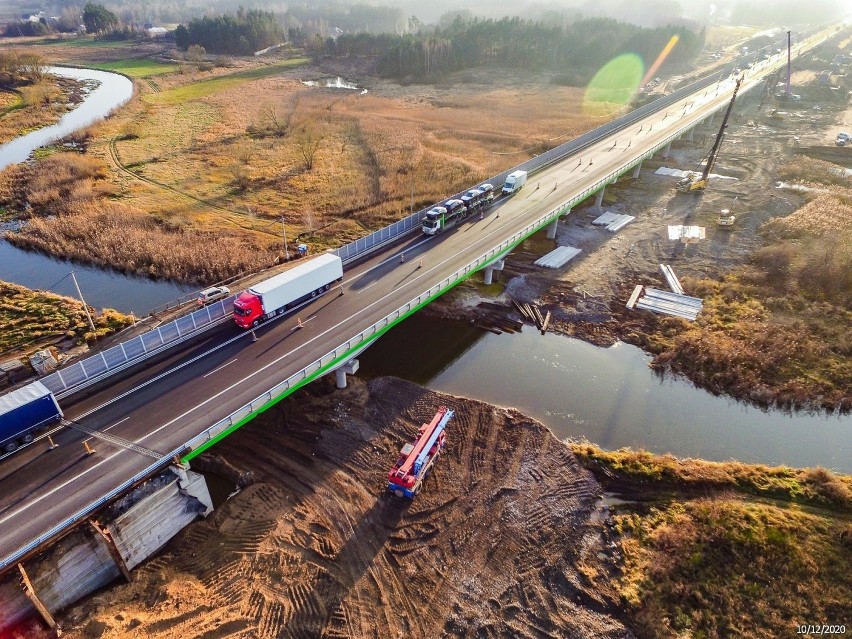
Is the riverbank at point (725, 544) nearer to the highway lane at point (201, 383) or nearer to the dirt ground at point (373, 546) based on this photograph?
the dirt ground at point (373, 546)

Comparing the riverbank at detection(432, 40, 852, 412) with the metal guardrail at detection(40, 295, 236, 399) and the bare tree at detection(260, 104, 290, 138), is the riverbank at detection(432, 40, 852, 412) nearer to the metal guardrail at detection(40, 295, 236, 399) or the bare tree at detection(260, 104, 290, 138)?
the metal guardrail at detection(40, 295, 236, 399)

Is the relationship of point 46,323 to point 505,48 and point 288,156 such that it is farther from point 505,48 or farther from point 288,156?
point 505,48

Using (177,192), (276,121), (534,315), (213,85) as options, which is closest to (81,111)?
(213,85)

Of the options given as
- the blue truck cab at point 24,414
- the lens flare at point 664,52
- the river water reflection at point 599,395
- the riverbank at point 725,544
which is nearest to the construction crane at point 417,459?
the river water reflection at point 599,395

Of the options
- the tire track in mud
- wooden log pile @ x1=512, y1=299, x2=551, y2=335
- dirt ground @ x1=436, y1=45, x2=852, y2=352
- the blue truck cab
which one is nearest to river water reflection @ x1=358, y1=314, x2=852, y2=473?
wooden log pile @ x1=512, y1=299, x2=551, y2=335

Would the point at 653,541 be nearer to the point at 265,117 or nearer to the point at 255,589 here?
the point at 255,589

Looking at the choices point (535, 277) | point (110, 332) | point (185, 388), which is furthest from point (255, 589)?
point (535, 277)
